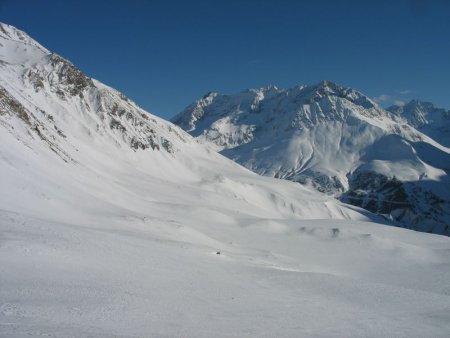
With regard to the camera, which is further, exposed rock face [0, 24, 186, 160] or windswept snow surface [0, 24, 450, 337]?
exposed rock face [0, 24, 186, 160]

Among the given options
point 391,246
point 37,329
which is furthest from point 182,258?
point 391,246

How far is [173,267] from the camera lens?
26906mm

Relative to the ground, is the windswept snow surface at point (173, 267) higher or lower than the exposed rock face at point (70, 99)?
lower

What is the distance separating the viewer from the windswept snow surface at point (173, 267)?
17.2 meters

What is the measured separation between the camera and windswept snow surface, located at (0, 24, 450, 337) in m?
17.2

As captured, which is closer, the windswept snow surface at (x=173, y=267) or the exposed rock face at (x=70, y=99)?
the windswept snow surface at (x=173, y=267)

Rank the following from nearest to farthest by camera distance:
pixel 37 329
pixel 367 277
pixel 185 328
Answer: pixel 37 329
pixel 185 328
pixel 367 277

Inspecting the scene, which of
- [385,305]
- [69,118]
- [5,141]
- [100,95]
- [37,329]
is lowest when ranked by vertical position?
[37,329]

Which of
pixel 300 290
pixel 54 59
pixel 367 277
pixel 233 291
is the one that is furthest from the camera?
pixel 54 59

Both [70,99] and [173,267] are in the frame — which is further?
[70,99]

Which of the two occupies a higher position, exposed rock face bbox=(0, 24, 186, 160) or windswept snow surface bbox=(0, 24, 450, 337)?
exposed rock face bbox=(0, 24, 186, 160)

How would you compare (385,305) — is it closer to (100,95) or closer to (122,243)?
(122,243)

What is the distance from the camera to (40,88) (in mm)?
106688

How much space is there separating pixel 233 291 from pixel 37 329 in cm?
1203
